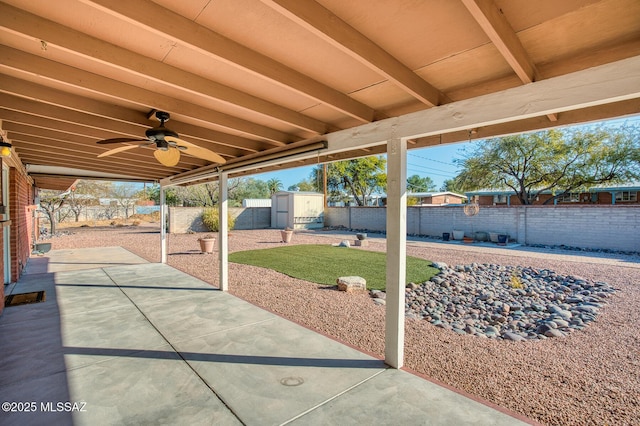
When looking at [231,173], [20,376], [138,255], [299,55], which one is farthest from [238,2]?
[138,255]

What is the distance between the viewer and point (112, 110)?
3.28 metres

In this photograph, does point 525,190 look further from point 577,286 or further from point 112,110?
point 112,110

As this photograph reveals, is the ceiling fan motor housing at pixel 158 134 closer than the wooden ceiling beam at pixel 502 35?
No

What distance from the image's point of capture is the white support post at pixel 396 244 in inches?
113

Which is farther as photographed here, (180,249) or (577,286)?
(180,249)

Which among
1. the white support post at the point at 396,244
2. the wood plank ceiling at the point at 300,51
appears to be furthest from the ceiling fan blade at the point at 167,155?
the white support post at the point at 396,244

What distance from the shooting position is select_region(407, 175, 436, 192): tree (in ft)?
154

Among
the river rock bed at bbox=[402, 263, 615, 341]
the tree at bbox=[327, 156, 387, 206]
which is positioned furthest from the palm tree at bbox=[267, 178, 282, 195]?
the river rock bed at bbox=[402, 263, 615, 341]

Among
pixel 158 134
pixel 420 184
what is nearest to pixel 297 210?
pixel 158 134

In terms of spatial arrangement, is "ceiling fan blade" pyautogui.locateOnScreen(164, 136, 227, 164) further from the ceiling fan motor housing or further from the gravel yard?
the gravel yard

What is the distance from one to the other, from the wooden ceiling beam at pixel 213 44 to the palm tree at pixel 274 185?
41153 millimetres

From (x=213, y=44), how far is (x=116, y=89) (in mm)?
1353

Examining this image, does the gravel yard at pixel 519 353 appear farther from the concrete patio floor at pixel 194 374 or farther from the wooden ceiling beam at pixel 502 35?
the wooden ceiling beam at pixel 502 35

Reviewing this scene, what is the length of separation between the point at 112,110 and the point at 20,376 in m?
2.64
